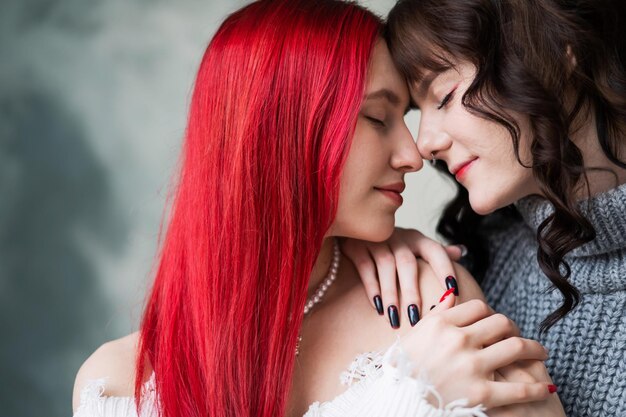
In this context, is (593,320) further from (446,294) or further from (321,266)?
(321,266)

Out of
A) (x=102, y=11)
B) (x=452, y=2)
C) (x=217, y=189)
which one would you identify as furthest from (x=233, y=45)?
(x=102, y=11)

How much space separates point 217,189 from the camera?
151cm

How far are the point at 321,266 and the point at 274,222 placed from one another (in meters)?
0.18

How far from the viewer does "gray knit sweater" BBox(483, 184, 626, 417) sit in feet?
4.99

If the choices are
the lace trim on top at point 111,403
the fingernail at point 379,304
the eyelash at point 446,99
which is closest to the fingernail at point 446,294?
the fingernail at point 379,304

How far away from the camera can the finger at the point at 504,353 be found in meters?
1.32

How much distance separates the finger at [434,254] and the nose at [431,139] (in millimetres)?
162

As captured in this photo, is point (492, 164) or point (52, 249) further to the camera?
point (52, 249)

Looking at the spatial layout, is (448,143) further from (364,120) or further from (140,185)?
(140,185)

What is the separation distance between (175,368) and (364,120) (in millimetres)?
554

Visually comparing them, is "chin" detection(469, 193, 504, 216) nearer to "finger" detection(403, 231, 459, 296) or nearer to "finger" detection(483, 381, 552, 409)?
"finger" detection(403, 231, 459, 296)

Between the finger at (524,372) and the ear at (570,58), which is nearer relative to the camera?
the finger at (524,372)

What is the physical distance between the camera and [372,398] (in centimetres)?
133

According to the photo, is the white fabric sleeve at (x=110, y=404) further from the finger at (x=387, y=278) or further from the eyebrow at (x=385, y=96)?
the eyebrow at (x=385, y=96)
